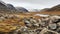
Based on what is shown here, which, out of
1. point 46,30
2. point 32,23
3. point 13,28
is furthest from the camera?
point 32,23

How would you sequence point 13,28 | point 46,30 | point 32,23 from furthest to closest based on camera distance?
point 32,23 → point 13,28 → point 46,30

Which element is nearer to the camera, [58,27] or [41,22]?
[58,27]

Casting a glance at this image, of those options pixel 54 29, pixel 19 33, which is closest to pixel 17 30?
pixel 19 33

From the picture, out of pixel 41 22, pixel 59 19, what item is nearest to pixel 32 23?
pixel 41 22

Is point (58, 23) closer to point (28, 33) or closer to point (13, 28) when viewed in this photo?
point (28, 33)

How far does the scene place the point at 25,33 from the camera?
13703mm

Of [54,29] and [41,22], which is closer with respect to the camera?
[54,29]

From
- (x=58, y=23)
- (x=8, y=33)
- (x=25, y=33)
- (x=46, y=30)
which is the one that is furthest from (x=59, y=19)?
(x=8, y=33)

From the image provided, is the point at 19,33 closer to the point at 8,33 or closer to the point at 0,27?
the point at 8,33

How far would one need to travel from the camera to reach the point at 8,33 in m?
13.6

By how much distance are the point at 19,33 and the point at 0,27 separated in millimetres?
1684

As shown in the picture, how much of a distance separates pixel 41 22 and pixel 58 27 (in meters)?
3.02

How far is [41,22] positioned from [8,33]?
4153 mm

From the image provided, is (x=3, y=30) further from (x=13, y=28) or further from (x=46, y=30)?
(x=46, y=30)
